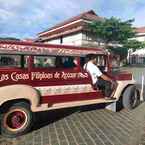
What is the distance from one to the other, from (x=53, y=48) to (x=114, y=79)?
263cm

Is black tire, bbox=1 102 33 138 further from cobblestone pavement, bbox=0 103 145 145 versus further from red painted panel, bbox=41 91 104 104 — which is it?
red painted panel, bbox=41 91 104 104

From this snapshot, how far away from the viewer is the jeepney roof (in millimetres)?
5564

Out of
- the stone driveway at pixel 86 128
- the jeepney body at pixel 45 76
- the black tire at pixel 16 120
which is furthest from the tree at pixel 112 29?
the black tire at pixel 16 120

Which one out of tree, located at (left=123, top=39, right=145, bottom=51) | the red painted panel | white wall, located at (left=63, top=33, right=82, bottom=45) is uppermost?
white wall, located at (left=63, top=33, right=82, bottom=45)

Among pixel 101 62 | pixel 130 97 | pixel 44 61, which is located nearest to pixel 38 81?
pixel 44 61

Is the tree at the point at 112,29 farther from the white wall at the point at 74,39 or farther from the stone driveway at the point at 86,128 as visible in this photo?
the stone driveway at the point at 86,128

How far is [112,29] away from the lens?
145ft

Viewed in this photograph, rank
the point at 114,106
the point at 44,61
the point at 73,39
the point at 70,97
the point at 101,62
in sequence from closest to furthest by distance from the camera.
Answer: the point at 44,61 → the point at 70,97 → the point at 101,62 → the point at 114,106 → the point at 73,39

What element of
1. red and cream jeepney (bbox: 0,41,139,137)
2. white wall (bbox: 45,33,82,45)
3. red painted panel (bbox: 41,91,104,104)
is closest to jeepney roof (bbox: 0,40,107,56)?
red and cream jeepney (bbox: 0,41,139,137)

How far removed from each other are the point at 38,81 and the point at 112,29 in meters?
39.8

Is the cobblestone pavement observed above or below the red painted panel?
below

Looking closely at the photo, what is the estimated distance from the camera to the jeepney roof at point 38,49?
5.56 m

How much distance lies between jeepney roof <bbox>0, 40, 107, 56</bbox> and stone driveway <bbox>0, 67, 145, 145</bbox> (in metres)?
1.90

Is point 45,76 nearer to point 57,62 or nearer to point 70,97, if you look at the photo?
point 57,62
